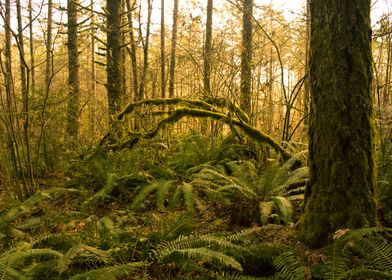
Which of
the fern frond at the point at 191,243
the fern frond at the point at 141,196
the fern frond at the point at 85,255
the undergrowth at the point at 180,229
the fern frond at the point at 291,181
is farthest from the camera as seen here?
the fern frond at the point at 141,196

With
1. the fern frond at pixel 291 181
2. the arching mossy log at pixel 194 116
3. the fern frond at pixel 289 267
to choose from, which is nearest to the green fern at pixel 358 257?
the fern frond at pixel 289 267

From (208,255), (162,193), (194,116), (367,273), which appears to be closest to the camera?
(367,273)

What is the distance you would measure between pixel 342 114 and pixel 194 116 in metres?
3.22

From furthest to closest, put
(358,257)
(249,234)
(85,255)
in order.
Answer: (249,234) → (85,255) → (358,257)

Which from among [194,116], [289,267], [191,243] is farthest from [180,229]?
[194,116]

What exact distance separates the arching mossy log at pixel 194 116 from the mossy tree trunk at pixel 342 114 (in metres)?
2.56

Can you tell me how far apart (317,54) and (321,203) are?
119cm

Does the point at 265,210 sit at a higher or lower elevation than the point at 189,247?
higher

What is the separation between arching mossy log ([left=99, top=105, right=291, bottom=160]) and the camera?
5.53m

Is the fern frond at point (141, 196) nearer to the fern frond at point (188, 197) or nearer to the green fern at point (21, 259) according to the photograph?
the fern frond at point (188, 197)

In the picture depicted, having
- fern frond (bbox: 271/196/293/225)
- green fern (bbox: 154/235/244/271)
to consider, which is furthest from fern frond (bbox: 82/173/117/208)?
fern frond (bbox: 271/196/293/225)

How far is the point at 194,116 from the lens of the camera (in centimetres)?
581

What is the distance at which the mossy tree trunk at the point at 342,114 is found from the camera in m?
2.77

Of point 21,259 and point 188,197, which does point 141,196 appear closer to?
point 188,197
